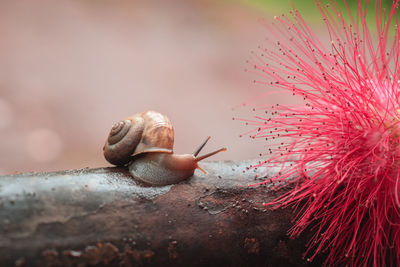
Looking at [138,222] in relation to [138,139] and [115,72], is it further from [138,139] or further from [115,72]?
[115,72]

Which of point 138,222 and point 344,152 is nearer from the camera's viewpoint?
point 138,222

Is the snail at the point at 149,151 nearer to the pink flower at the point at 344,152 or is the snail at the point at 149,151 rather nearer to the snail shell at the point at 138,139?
the snail shell at the point at 138,139

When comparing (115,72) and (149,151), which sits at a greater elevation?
(115,72)

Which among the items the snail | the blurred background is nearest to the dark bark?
the snail

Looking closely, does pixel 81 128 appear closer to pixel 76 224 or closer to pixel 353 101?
pixel 76 224

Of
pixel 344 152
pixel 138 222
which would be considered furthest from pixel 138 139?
pixel 344 152

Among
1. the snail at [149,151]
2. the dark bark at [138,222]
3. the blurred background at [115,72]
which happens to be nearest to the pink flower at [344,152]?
the dark bark at [138,222]

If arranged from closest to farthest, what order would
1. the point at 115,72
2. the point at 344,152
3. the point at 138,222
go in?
the point at 138,222, the point at 344,152, the point at 115,72
